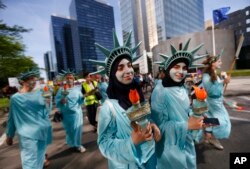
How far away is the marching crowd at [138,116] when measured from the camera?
1538 mm

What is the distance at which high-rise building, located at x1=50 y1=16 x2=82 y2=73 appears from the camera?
15088cm

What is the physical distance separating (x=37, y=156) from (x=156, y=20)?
92878 mm

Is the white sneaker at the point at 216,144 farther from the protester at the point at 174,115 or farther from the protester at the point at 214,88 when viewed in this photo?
the protester at the point at 174,115

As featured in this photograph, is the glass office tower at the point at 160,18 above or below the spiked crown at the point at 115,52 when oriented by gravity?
above

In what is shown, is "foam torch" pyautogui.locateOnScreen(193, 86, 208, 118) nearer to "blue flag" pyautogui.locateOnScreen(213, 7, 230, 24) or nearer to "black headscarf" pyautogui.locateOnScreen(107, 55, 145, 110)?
"black headscarf" pyautogui.locateOnScreen(107, 55, 145, 110)

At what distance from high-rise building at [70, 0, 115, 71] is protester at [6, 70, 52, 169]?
142223 mm

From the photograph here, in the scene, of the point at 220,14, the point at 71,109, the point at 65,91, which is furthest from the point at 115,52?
the point at 220,14

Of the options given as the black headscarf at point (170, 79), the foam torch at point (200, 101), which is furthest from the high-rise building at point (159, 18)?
the foam torch at point (200, 101)

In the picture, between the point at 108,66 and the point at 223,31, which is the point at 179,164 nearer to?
the point at 108,66

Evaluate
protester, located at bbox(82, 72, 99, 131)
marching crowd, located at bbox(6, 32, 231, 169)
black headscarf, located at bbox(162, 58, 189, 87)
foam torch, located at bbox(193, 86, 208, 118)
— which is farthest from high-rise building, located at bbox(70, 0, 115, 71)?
foam torch, located at bbox(193, 86, 208, 118)

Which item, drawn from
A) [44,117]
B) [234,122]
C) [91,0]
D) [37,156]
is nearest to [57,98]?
[44,117]

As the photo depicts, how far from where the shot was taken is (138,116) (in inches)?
47.1

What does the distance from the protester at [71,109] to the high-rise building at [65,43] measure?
143 meters

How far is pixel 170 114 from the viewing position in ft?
7.64
